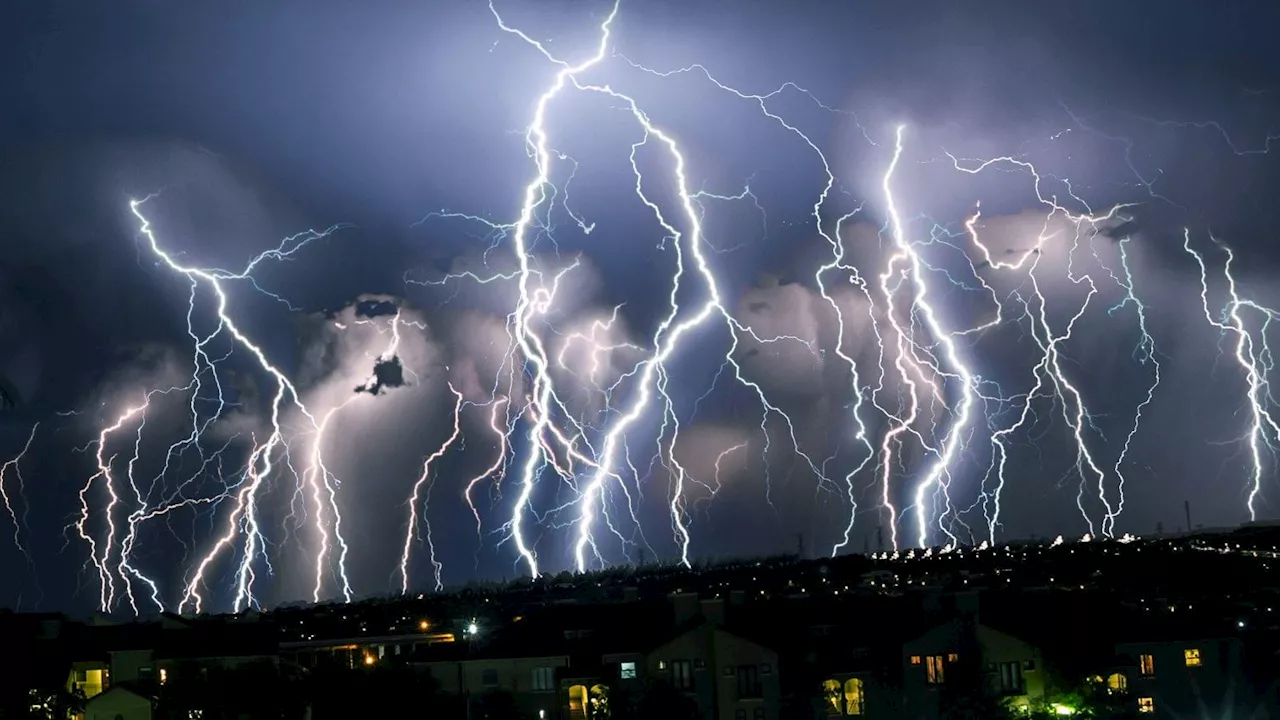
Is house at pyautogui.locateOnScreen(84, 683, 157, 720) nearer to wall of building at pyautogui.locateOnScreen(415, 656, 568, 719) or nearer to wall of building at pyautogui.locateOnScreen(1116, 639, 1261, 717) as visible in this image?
wall of building at pyautogui.locateOnScreen(415, 656, 568, 719)

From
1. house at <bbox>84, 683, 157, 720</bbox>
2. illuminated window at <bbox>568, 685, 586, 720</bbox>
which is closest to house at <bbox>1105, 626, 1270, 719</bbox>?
illuminated window at <bbox>568, 685, 586, 720</bbox>

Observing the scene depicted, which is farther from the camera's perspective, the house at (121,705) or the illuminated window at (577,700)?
the house at (121,705)

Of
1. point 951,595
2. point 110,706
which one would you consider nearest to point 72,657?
point 110,706

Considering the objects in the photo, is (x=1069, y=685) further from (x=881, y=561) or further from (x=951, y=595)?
(x=881, y=561)

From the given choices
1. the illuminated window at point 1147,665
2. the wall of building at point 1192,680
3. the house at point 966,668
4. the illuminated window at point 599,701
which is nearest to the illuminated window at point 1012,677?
the house at point 966,668

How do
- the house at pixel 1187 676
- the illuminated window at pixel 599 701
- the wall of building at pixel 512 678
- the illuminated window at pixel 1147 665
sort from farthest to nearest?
the wall of building at pixel 512 678 → the illuminated window at pixel 1147 665 → the house at pixel 1187 676 → the illuminated window at pixel 599 701

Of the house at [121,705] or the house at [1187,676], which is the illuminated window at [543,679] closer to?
the house at [121,705]
